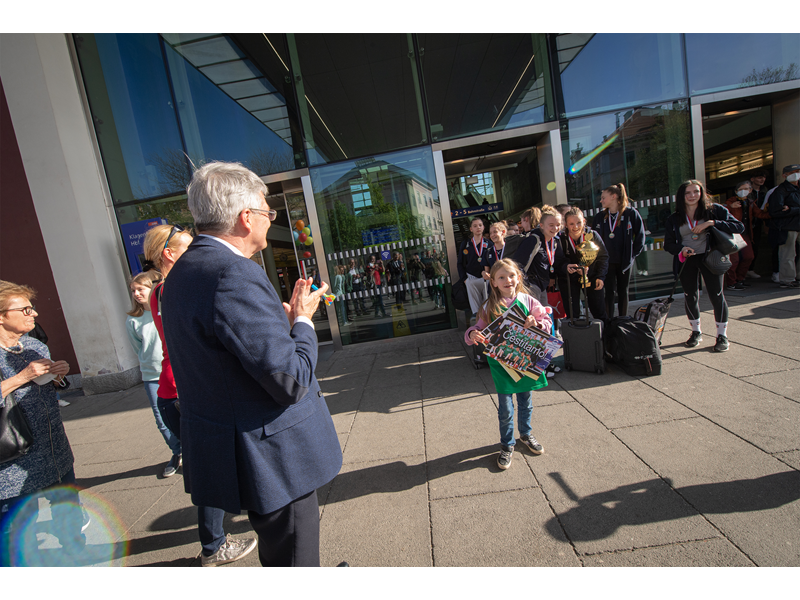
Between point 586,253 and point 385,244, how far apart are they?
3.64 m

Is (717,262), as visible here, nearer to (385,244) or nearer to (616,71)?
(616,71)

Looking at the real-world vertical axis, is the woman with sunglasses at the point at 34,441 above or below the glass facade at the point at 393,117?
below

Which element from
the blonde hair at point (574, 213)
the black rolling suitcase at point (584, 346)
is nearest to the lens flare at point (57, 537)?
the black rolling suitcase at point (584, 346)

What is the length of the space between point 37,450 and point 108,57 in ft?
26.7

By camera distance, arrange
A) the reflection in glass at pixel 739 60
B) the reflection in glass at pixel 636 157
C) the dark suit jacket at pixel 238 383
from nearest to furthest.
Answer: the dark suit jacket at pixel 238 383 → the reflection in glass at pixel 739 60 → the reflection in glass at pixel 636 157

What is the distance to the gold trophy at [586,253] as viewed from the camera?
4445mm

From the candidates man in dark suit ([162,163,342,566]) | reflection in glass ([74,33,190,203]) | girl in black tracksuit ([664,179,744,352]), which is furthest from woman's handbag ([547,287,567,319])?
reflection in glass ([74,33,190,203])

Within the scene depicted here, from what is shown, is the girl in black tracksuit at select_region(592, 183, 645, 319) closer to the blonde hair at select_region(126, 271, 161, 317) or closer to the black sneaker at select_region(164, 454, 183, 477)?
the blonde hair at select_region(126, 271, 161, 317)

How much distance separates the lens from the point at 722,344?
419 centimetres

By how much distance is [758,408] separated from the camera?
2.96 metres

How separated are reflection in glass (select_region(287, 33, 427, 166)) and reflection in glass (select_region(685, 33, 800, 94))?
4815 millimetres

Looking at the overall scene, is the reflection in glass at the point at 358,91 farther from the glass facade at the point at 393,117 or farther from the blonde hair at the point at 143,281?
the blonde hair at the point at 143,281

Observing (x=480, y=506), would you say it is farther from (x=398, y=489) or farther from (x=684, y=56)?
(x=684, y=56)

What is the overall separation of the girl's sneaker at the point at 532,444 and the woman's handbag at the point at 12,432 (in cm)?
315
